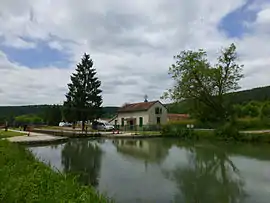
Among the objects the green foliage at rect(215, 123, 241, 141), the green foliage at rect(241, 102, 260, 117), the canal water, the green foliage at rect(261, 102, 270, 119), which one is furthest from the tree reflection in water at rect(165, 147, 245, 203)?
the green foliage at rect(241, 102, 260, 117)

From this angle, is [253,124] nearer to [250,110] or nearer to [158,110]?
[250,110]

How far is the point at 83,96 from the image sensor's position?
4741cm

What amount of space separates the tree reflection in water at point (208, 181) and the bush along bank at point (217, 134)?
12.4m

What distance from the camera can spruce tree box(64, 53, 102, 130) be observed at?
1850 inches

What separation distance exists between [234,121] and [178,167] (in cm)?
2027

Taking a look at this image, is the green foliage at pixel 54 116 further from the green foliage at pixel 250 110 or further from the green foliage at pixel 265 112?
the green foliage at pixel 265 112

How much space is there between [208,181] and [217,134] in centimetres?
2170

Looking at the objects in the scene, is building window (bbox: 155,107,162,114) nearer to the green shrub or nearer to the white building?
the white building

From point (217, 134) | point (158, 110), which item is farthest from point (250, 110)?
point (158, 110)

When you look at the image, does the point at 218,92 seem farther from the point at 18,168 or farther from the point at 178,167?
the point at 18,168

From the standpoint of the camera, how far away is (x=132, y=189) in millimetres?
11156

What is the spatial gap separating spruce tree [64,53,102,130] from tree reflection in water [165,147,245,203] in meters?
30.0

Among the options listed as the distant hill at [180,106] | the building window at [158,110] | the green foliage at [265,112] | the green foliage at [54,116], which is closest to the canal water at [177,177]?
the green foliage at [265,112]

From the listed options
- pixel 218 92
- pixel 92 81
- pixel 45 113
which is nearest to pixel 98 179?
pixel 218 92
